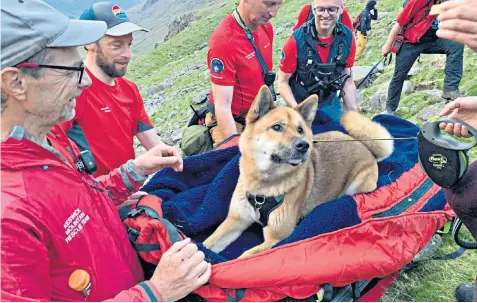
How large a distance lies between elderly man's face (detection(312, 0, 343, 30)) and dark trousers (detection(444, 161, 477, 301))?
2.99 m

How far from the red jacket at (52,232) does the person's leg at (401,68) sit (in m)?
6.74

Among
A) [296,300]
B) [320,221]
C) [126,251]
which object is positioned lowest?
[296,300]

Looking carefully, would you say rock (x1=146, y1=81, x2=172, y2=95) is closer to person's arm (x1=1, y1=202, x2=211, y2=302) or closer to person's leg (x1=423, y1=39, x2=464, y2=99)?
person's leg (x1=423, y1=39, x2=464, y2=99)

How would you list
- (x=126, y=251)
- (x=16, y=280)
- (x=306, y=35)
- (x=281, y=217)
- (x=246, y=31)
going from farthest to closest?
(x=306, y=35) → (x=246, y=31) → (x=281, y=217) → (x=126, y=251) → (x=16, y=280)

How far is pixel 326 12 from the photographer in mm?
4855

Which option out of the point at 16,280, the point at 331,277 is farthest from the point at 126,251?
the point at 331,277

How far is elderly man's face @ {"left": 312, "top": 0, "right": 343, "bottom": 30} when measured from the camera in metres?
4.80

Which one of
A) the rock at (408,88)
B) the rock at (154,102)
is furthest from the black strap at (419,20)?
the rock at (154,102)

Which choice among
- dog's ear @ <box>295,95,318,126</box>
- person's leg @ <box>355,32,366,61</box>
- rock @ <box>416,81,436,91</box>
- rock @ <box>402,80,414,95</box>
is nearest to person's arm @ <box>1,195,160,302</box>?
dog's ear @ <box>295,95,318,126</box>

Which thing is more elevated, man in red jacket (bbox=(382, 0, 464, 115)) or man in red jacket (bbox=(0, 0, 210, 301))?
man in red jacket (bbox=(0, 0, 210, 301))

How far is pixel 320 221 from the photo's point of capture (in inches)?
131

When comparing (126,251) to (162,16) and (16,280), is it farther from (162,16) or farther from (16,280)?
(162,16)

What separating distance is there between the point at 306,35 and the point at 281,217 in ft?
9.11

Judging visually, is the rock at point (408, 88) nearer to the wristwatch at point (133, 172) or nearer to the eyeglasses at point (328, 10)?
the eyeglasses at point (328, 10)
